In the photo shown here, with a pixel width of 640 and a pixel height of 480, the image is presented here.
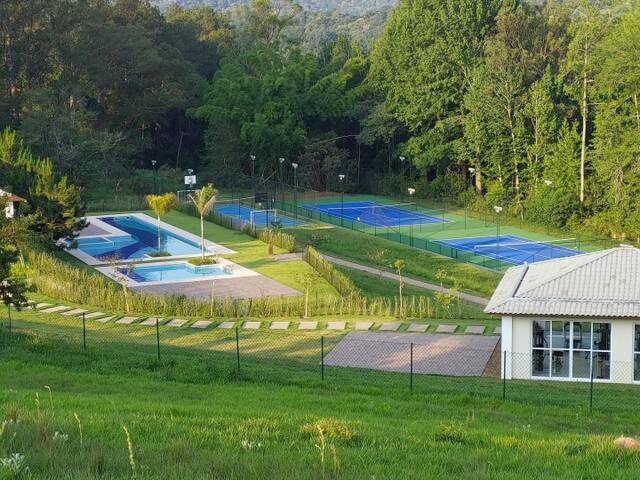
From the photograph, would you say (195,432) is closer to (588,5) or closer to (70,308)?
(70,308)

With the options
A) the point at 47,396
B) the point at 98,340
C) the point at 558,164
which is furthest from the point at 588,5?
the point at 47,396

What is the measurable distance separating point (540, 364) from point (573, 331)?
1076mm

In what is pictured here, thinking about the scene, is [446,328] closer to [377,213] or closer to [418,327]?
[418,327]

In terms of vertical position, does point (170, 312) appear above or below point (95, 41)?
below

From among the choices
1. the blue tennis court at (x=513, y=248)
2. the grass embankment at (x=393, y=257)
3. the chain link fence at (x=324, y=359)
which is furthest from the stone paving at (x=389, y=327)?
the blue tennis court at (x=513, y=248)

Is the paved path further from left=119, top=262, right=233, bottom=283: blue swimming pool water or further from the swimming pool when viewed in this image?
left=119, top=262, right=233, bottom=283: blue swimming pool water

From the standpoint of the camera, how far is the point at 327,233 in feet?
143

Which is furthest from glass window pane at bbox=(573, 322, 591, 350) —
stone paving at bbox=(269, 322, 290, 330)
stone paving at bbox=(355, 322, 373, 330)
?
stone paving at bbox=(269, 322, 290, 330)

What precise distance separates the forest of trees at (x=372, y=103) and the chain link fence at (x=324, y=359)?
2426 cm

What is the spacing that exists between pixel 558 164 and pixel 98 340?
1366 inches

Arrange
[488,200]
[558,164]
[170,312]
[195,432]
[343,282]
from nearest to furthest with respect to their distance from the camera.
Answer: [195,432] → [170,312] → [343,282] → [558,164] → [488,200]

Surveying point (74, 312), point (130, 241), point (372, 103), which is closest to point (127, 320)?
point (74, 312)

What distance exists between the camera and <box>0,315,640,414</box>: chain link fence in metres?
16.0

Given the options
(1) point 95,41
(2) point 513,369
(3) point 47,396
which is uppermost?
(1) point 95,41
